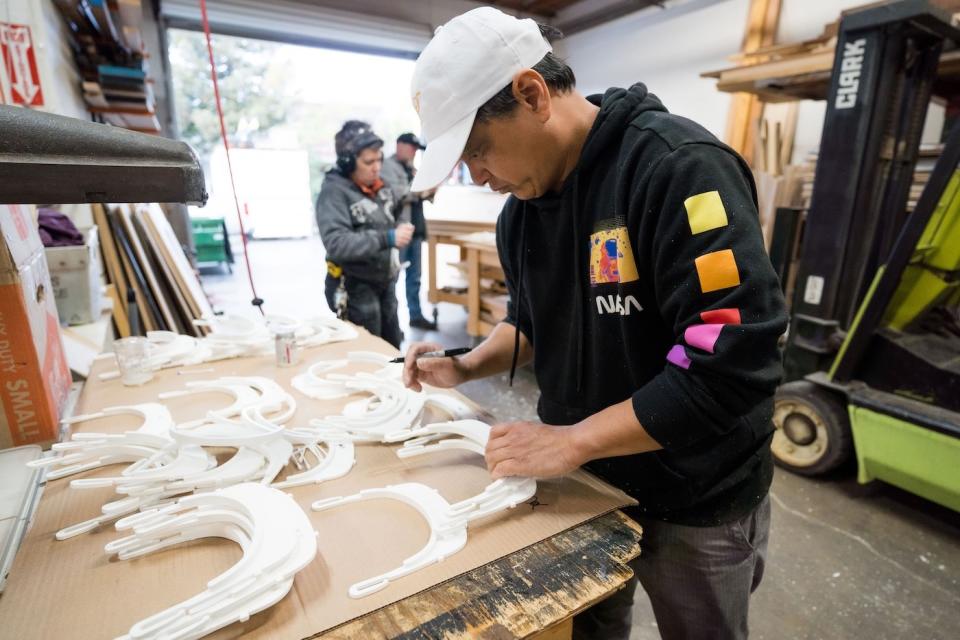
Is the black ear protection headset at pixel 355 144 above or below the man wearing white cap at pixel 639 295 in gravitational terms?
above

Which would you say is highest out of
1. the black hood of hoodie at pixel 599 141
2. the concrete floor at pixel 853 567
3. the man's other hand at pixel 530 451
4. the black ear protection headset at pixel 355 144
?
the black ear protection headset at pixel 355 144

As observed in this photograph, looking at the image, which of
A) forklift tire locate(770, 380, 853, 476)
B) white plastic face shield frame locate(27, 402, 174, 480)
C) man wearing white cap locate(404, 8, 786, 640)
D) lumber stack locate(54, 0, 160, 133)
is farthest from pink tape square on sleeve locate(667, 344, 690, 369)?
lumber stack locate(54, 0, 160, 133)

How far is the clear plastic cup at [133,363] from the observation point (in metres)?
1.56

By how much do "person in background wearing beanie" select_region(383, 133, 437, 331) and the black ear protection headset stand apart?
2.08ft

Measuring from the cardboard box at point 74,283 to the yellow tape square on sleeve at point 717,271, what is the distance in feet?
8.37

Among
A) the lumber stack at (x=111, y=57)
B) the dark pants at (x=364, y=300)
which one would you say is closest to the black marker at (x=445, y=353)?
the dark pants at (x=364, y=300)

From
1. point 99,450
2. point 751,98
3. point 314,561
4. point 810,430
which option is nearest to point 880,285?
point 810,430

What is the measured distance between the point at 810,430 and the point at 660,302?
2.46 meters

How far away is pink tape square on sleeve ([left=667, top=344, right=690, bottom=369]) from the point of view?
0.83 meters

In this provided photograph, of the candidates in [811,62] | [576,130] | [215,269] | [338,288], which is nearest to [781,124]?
[811,62]

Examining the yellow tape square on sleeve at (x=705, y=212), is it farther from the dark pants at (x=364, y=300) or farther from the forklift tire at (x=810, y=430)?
the dark pants at (x=364, y=300)

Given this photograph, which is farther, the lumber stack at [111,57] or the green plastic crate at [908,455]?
the lumber stack at [111,57]

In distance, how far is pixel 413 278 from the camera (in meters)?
5.66

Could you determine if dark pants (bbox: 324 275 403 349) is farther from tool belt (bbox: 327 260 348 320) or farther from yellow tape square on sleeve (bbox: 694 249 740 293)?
yellow tape square on sleeve (bbox: 694 249 740 293)
